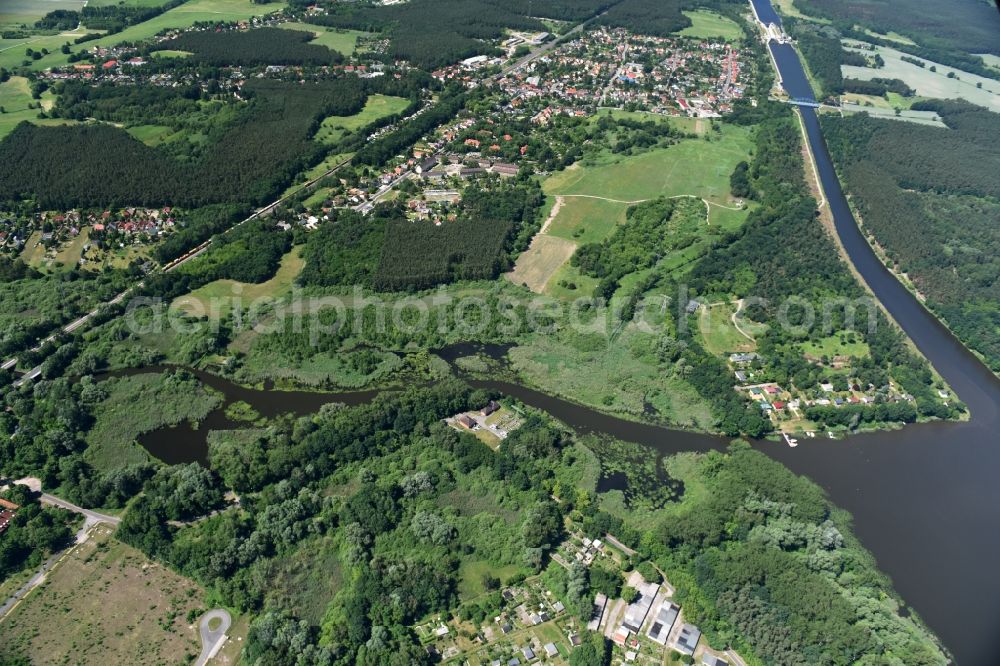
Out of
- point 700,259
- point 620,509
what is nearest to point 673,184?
point 700,259

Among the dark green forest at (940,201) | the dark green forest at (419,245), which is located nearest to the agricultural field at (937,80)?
the dark green forest at (940,201)

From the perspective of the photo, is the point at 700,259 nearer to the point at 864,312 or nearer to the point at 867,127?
the point at 864,312

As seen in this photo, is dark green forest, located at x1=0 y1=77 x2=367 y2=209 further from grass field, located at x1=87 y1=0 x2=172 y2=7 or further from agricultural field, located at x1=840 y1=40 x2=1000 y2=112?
agricultural field, located at x1=840 y1=40 x2=1000 y2=112

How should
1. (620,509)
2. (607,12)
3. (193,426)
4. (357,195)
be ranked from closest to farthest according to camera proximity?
(620,509), (193,426), (357,195), (607,12)

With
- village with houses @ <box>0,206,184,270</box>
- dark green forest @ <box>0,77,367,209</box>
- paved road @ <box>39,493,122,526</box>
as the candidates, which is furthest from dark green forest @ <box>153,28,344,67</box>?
paved road @ <box>39,493,122,526</box>

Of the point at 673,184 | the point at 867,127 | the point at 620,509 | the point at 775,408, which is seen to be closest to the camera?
the point at 620,509

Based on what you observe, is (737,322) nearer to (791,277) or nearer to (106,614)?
(791,277)

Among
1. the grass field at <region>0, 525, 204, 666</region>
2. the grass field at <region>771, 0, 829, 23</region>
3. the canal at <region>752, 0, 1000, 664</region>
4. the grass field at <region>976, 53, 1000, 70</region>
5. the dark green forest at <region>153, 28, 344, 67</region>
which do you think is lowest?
the grass field at <region>0, 525, 204, 666</region>
